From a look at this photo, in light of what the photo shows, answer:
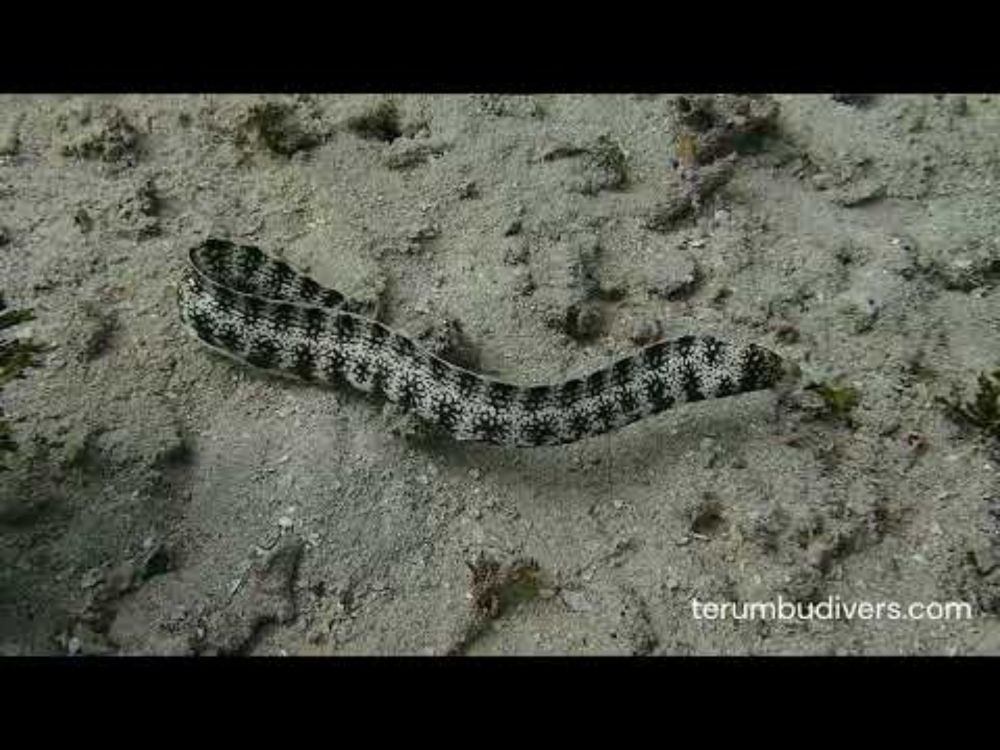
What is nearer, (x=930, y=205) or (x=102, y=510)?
(x=102, y=510)

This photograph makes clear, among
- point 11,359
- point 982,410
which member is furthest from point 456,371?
point 982,410

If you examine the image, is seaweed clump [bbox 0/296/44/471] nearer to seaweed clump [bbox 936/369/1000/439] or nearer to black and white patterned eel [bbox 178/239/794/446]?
black and white patterned eel [bbox 178/239/794/446]

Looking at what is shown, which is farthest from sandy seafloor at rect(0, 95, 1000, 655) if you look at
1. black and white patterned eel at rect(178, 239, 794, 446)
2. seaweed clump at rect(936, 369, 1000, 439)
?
black and white patterned eel at rect(178, 239, 794, 446)

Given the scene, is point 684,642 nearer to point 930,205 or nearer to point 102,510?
point 102,510

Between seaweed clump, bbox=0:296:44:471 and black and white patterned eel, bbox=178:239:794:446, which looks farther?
black and white patterned eel, bbox=178:239:794:446

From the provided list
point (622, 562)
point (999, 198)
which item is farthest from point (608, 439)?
point (999, 198)

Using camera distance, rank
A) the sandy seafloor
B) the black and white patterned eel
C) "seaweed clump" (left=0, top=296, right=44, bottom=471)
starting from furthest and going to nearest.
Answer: the black and white patterned eel, the sandy seafloor, "seaweed clump" (left=0, top=296, right=44, bottom=471)
